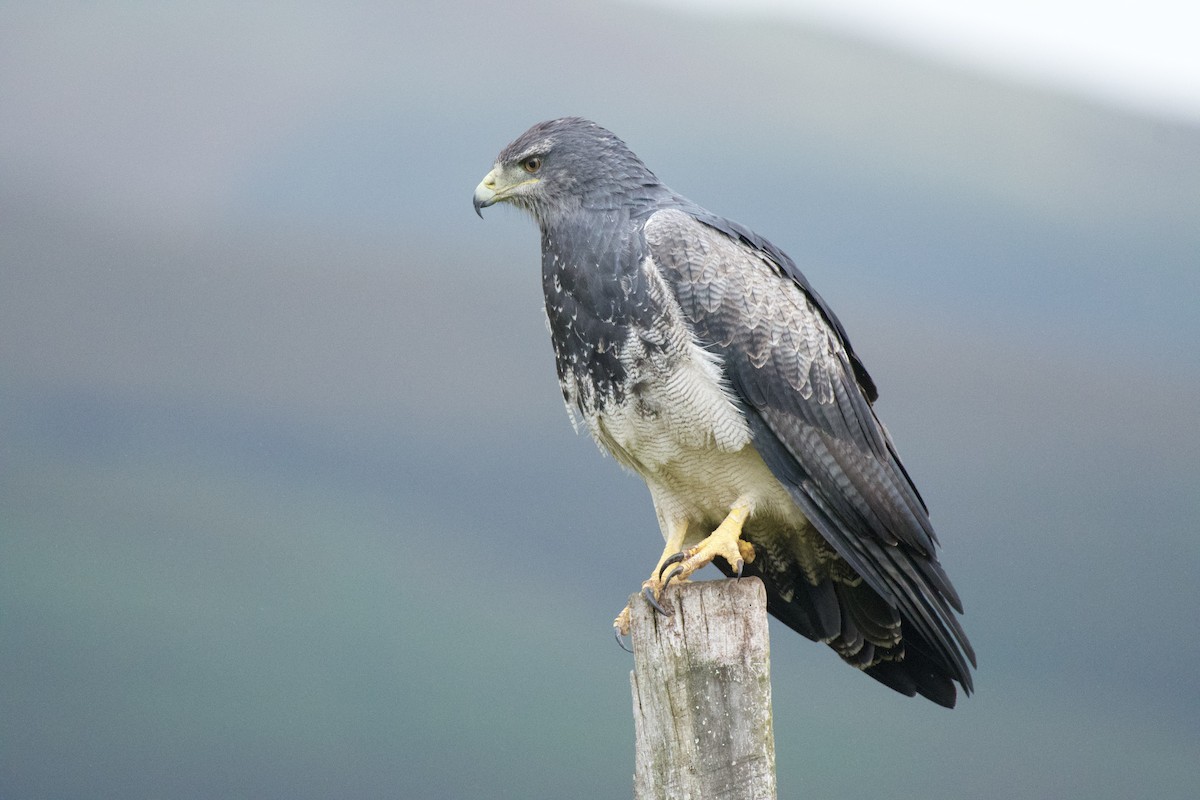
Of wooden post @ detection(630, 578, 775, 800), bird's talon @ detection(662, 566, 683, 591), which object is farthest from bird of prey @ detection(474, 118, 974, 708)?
wooden post @ detection(630, 578, 775, 800)

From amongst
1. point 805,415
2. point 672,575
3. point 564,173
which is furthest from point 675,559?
point 564,173

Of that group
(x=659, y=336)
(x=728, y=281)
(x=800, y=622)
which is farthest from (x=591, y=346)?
(x=800, y=622)

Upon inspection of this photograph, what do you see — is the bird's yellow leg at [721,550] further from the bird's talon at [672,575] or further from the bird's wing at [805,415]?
the bird's wing at [805,415]

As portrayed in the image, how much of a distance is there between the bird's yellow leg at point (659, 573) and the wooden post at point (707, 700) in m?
0.06

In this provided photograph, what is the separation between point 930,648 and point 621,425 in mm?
1114

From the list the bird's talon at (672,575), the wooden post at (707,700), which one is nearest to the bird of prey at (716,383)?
the bird's talon at (672,575)

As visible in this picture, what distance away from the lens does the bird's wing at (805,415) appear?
2934 millimetres

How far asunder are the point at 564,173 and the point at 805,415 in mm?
943

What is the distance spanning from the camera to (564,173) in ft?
10.5

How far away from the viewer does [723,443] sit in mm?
2969

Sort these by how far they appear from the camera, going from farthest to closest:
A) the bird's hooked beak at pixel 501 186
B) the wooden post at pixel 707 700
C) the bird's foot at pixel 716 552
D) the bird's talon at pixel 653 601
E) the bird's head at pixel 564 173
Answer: the bird's hooked beak at pixel 501 186
the bird's head at pixel 564 173
the bird's foot at pixel 716 552
the bird's talon at pixel 653 601
the wooden post at pixel 707 700

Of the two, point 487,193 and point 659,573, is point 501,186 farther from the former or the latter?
point 659,573

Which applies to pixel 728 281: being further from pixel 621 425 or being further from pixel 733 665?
pixel 733 665

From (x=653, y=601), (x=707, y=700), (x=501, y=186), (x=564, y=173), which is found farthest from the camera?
(x=501, y=186)
